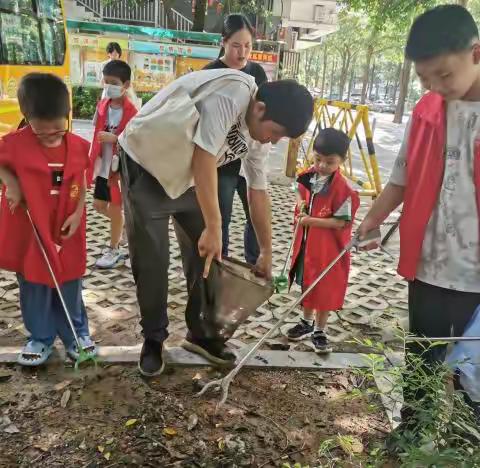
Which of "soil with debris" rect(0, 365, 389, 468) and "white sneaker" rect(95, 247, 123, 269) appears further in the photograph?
"white sneaker" rect(95, 247, 123, 269)

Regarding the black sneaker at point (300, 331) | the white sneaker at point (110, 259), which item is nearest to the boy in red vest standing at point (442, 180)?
the black sneaker at point (300, 331)

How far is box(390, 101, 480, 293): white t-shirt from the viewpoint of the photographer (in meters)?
1.68

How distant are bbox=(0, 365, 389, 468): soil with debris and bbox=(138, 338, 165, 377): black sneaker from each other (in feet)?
0.16

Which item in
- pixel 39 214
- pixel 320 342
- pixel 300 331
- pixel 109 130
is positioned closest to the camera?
pixel 39 214

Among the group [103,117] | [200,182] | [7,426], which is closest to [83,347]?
[7,426]

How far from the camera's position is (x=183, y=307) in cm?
332

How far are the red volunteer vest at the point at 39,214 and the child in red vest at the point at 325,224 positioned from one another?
122 centimetres

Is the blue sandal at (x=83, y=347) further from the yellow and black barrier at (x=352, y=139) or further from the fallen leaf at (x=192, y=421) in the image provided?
the yellow and black barrier at (x=352, y=139)

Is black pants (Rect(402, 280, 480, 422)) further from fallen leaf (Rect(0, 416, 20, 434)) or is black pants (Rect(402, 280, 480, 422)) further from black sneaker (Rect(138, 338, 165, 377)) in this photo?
fallen leaf (Rect(0, 416, 20, 434))

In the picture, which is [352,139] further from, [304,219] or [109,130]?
[304,219]

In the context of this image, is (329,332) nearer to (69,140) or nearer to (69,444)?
(69,444)

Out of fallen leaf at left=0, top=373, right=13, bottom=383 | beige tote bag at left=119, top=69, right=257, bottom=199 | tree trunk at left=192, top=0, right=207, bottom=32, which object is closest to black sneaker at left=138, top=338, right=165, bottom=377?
fallen leaf at left=0, top=373, right=13, bottom=383

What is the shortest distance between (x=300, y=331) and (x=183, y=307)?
0.80m

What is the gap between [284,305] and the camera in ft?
11.3
